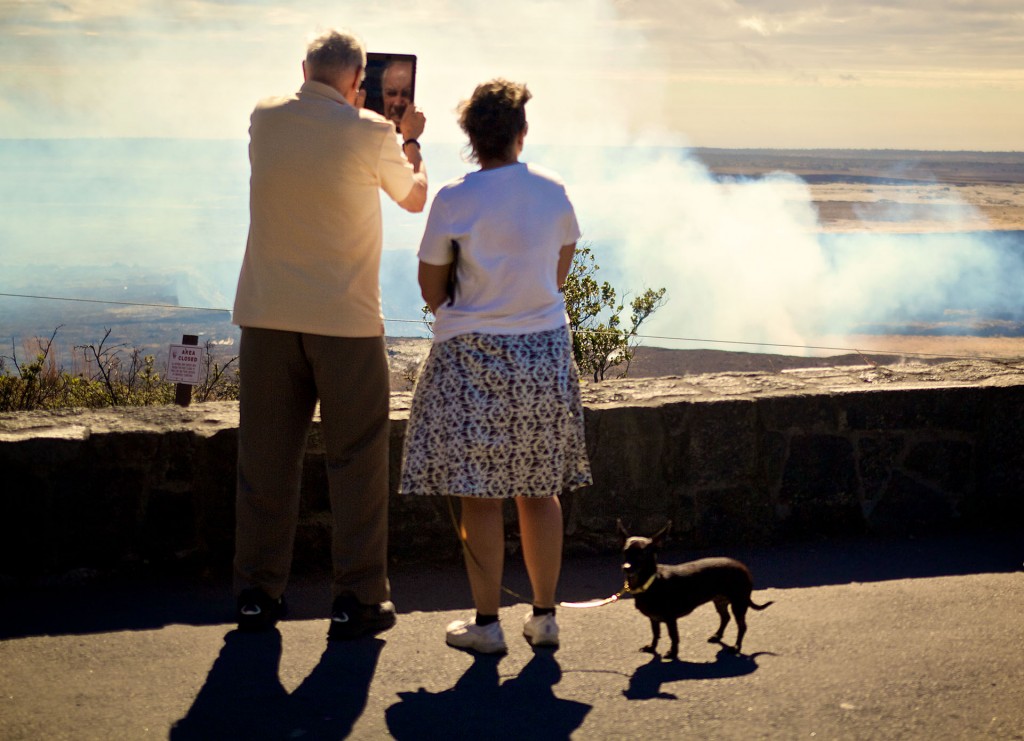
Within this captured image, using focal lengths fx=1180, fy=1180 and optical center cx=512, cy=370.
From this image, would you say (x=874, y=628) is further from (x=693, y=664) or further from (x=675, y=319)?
(x=675, y=319)

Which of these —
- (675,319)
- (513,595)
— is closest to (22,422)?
(513,595)

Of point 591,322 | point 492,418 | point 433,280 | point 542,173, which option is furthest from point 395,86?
point 591,322

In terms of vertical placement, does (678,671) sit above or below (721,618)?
below

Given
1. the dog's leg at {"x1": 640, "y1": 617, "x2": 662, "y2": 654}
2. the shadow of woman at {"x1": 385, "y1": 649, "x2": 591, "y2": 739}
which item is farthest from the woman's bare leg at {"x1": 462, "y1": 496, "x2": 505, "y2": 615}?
the dog's leg at {"x1": 640, "y1": 617, "x2": 662, "y2": 654}

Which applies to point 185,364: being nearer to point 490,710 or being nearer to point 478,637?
point 478,637

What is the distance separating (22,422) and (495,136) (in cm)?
220

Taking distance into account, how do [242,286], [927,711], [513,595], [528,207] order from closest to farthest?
[927,711], [528,207], [242,286], [513,595]

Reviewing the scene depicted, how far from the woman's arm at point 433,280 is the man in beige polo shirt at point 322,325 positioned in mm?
280

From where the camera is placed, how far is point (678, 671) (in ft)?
12.1

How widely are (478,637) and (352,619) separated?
43cm

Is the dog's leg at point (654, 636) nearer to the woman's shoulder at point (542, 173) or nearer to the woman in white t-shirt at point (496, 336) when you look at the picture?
the woman in white t-shirt at point (496, 336)

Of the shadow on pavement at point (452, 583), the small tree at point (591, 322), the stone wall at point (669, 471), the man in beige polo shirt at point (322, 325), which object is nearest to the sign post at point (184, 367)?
the stone wall at point (669, 471)

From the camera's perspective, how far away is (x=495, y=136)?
364cm

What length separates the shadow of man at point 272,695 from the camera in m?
3.23
